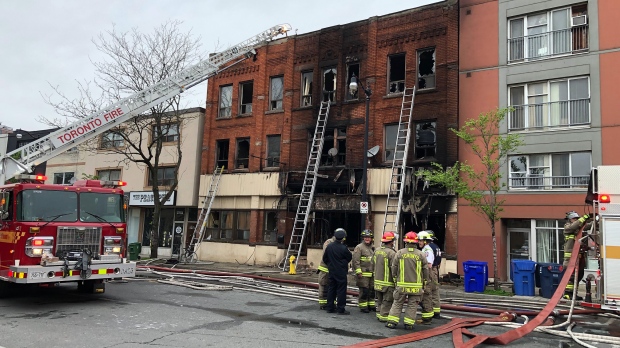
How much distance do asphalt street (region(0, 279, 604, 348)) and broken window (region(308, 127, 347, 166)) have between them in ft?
32.8

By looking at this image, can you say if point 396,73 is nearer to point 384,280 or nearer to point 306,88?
point 306,88

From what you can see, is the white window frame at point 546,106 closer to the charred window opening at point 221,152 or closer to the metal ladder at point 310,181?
the metal ladder at point 310,181

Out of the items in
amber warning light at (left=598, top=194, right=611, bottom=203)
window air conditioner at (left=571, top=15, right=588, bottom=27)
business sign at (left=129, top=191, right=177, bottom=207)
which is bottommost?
amber warning light at (left=598, top=194, right=611, bottom=203)

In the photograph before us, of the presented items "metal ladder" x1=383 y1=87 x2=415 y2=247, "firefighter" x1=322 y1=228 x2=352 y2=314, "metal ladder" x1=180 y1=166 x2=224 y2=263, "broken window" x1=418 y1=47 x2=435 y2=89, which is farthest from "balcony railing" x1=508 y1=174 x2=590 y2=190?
"metal ladder" x1=180 y1=166 x2=224 y2=263

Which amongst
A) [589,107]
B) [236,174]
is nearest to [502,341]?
[589,107]

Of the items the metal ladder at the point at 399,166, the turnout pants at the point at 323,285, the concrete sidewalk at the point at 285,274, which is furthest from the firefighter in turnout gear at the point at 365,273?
the metal ladder at the point at 399,166

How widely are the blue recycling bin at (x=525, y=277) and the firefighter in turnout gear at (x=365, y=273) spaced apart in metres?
5.12

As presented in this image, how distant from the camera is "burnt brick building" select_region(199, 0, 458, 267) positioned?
19188 mm

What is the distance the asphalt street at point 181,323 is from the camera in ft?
24.8

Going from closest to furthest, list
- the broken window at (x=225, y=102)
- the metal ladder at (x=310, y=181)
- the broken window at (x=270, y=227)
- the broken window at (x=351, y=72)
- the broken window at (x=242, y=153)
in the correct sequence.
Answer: the metal ladder at (x=310, y=181), the broken window at (x=351, y=72), the broken window at (x=270, y=227), the broken window at (x=242, y=153), the broken window at (x=225, y=102)

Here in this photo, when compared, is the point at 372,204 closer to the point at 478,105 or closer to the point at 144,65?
the point at 478,105

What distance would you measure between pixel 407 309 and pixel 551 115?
1211cm

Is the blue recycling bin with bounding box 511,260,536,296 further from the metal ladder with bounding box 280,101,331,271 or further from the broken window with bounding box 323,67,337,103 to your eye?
the broken window with bounding box 323,67,337,103

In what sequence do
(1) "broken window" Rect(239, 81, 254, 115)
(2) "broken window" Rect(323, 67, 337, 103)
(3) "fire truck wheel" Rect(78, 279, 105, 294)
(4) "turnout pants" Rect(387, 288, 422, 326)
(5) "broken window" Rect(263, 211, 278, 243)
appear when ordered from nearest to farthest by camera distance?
(4) "turnout pants" Rect(387, 288, 422, 326)
(3) "fire truck wheel" Rect(78, 279, 105, 294)
(2) "broken window" Rect(323, 67, 337, 103)
(5) "broken window" Rect(263, 211, 278, 243)
(1) "broken window" Rect(239, 81, 254, 115)
